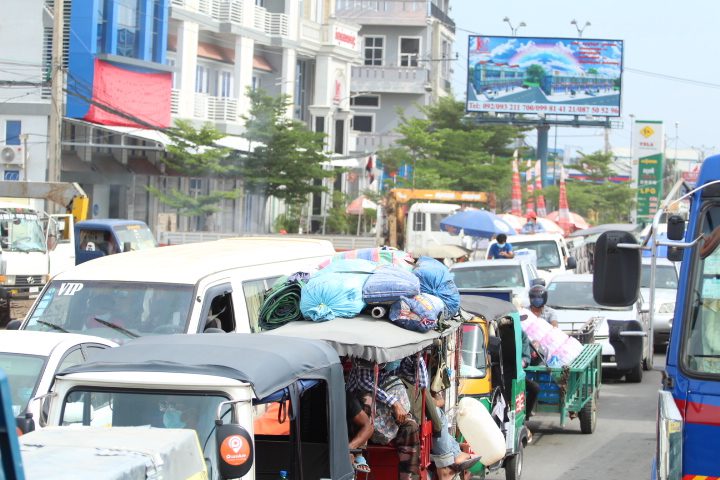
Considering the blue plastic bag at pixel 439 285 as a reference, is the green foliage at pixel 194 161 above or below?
above

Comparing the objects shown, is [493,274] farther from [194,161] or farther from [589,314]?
[194,161]

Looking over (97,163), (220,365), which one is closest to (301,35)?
(97,163)

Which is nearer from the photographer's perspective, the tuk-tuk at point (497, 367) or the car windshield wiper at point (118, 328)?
the tuk-tuk at point (497, 367)

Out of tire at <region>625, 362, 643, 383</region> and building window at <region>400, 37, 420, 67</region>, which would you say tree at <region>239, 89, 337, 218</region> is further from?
building window at <region>400, 37, 420, 67</region>

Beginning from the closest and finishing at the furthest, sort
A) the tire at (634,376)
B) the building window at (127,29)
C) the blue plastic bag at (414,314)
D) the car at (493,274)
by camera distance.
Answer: the blue plastic bag at (414,314) < the tire at (634,376) < the car at (493,274) < the building window at (127,29)

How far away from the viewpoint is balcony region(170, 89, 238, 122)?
4256cm

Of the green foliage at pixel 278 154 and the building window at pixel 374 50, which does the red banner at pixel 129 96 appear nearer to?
the green foliage at pixel 278 154

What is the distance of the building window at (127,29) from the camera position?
3906cm

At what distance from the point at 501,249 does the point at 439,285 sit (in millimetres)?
15328

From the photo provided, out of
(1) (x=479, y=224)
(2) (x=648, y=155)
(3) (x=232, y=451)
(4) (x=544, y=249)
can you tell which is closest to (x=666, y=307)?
(4) (x=544, y=249)

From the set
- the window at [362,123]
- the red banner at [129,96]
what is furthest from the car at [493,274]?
the window at [362,123]

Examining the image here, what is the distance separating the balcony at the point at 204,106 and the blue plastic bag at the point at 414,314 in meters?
34.3

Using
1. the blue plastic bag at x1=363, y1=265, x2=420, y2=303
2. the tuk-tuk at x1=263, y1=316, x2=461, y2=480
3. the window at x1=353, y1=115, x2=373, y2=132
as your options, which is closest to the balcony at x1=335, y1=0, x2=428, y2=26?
the window at x1=353, y1=115, x2=373, y2=132

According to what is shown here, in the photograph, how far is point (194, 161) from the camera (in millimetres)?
39031
